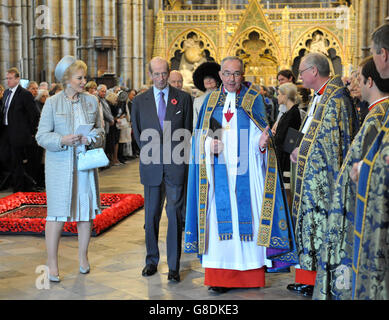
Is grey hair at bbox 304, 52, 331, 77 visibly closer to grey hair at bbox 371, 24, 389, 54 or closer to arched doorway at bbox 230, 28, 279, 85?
grey hair at bbox 371, 24, 389, 54

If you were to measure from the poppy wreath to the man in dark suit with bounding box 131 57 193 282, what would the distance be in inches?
74.8

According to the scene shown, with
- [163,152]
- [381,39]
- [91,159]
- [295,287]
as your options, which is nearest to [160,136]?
[163,152]

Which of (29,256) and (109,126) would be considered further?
(109,126)

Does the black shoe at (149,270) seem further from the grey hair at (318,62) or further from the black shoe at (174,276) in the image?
the grey hair at (318,62)

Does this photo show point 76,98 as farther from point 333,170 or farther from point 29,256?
point 333,170

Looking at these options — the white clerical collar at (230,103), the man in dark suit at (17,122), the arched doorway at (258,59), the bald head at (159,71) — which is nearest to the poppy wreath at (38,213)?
the man in dark suit at (17,122)

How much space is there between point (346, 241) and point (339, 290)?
347 mm

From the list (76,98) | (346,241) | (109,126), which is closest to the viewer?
(346,241)

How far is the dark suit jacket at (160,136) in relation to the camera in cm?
550

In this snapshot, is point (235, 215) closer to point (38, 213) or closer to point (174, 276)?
point (174, 276)

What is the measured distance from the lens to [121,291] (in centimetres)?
510

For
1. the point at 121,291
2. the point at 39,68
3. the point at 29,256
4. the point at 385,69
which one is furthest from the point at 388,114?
the point at 39,68

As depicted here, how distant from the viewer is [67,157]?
5.31 metres

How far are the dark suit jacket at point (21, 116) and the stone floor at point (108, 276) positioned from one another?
290cm
